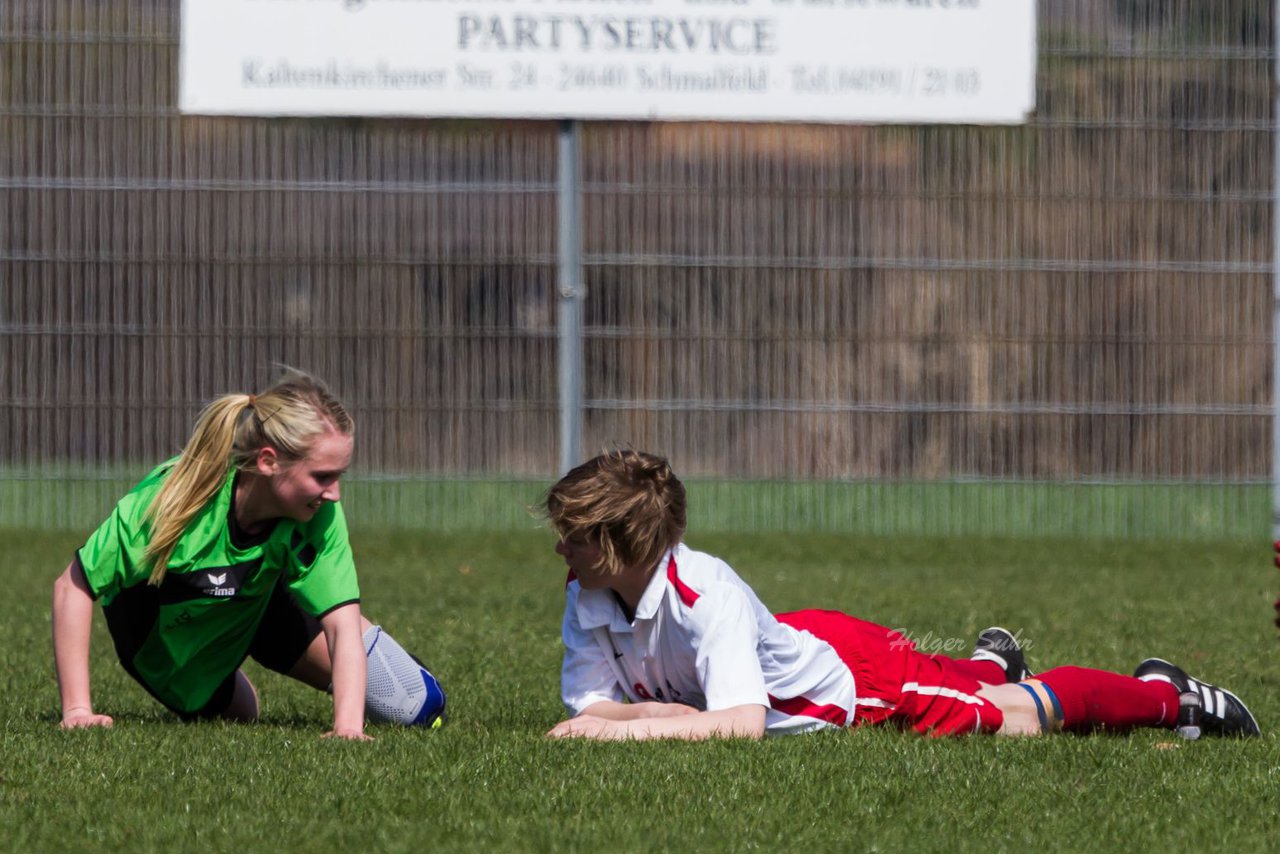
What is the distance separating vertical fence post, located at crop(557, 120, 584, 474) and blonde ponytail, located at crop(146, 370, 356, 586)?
7.38 meters

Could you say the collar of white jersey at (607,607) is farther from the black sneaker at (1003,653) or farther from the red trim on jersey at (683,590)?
the black sneaker at (1003,653)

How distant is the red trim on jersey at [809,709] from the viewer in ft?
16.4

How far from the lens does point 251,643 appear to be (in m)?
5.42

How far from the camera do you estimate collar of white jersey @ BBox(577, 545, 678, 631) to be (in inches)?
185

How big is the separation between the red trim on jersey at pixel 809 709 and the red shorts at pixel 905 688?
62mm

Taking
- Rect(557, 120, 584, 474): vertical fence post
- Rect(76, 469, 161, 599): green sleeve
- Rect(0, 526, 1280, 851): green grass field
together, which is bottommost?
Rect(0, 526, 1280, 851): green grass field

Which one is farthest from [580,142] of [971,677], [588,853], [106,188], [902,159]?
[588,853]

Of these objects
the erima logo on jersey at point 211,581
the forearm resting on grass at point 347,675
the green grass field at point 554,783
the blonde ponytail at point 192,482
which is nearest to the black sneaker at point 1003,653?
the green grass field at point 554,783

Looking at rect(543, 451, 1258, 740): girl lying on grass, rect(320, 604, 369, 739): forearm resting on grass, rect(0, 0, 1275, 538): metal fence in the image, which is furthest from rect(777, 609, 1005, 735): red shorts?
rect(0, 0, 1275, 538): metal fence

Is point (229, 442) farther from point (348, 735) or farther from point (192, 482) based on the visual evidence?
point (348, 735)

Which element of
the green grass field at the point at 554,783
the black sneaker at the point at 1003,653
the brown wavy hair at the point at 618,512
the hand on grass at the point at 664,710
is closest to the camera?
the green grass field at the point at 554,783

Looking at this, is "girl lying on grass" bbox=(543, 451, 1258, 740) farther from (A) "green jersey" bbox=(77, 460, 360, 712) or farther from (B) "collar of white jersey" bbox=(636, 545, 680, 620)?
(A) "green jersey" bbox=(77, 460, 360, 712)

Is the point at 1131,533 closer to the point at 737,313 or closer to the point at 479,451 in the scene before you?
the point at 737,313

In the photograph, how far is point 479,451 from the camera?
12.6 metres
